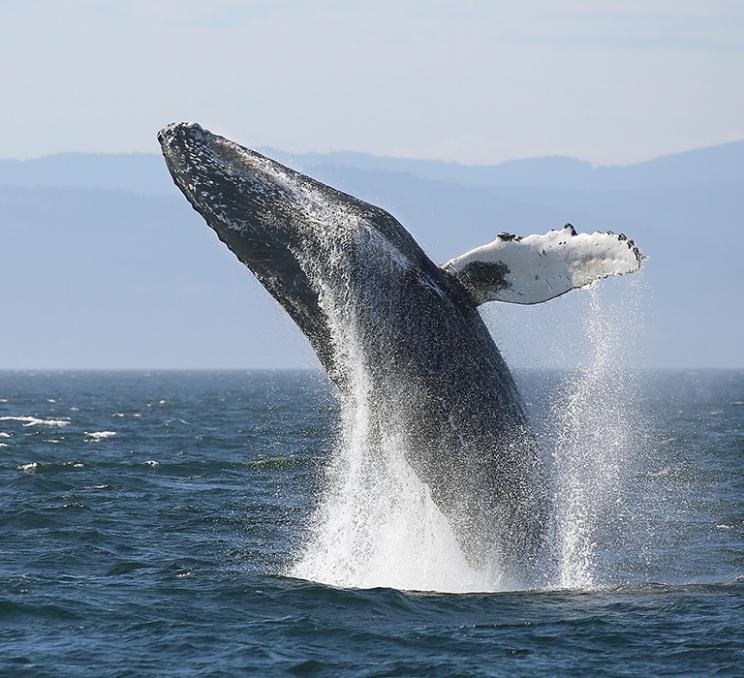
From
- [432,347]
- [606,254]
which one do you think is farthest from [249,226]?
[606,254]

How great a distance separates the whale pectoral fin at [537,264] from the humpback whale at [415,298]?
0.04ft

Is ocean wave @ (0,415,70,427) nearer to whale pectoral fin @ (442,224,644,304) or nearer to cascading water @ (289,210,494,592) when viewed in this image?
cascading water @ (289,210,494,592)

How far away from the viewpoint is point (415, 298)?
11.9m

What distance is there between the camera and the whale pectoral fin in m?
11.8

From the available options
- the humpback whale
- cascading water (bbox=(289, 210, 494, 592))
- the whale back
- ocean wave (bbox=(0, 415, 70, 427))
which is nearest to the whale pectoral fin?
the humpback whale

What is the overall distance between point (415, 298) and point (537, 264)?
1127 mm

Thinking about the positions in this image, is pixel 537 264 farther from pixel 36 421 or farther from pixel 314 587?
pixel 36 421

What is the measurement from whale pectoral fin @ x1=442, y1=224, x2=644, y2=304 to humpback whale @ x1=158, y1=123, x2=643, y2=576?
1 cm

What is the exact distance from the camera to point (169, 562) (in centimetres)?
1477

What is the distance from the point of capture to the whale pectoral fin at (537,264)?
38.9 ft

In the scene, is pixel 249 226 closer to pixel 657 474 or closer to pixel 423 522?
pixel 423 522

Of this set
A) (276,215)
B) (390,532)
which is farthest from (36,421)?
(276,215)

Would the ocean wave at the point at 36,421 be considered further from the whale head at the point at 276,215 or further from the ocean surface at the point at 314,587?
the whale head at the point at 276,215

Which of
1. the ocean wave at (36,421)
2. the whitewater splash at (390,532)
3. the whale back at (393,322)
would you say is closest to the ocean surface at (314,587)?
the whitewater splash at (390,532)
